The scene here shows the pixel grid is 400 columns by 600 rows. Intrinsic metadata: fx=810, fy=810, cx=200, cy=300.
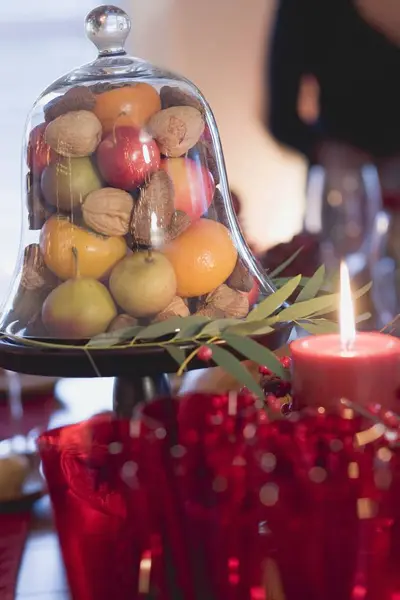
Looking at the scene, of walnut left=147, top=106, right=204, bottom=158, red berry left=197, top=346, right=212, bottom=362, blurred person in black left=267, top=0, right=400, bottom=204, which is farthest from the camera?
blurred person in black left=267, top=0, right=400, bottom=204

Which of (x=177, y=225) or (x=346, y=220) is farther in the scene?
(x=346, y=220)

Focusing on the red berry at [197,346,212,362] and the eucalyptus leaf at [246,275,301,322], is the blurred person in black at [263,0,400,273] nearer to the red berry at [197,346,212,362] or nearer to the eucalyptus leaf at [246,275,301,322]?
the eucalyptus leaf at [246,275,301,322]

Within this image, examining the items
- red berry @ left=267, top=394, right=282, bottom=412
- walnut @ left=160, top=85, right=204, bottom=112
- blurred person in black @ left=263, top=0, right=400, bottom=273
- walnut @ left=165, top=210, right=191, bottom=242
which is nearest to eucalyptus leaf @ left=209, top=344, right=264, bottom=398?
red berry @ left=267, top=394, right=282, bottom=412

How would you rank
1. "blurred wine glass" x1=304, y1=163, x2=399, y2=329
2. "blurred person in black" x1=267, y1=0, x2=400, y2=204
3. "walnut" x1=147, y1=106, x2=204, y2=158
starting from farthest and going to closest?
1. "blurred person in black" x1=267, y1=0, x2=400, y2=204
2. "blurred wine glass" x1=304, y1=163, x2=399, y2=329
3. "walnut" x1=147, y1=106, x2=204, y2=158

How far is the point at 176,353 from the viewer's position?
51 cm

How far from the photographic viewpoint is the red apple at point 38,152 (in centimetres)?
63

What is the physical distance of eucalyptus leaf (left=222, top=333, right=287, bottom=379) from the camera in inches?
20.3

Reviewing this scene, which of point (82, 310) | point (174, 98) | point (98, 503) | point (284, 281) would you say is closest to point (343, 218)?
point (284, 281)

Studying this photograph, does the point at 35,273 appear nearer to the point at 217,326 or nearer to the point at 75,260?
the point at 75,260

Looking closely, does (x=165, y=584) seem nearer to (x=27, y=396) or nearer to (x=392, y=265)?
(x=27, y=396)

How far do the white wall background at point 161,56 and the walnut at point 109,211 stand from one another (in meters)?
1.30

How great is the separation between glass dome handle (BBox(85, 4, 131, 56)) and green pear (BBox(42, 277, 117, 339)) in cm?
23

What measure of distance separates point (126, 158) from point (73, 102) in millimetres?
76

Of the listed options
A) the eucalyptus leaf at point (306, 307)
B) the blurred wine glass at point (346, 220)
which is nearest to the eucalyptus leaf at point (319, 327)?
the eucalyptus leaf at point (306, 307)
